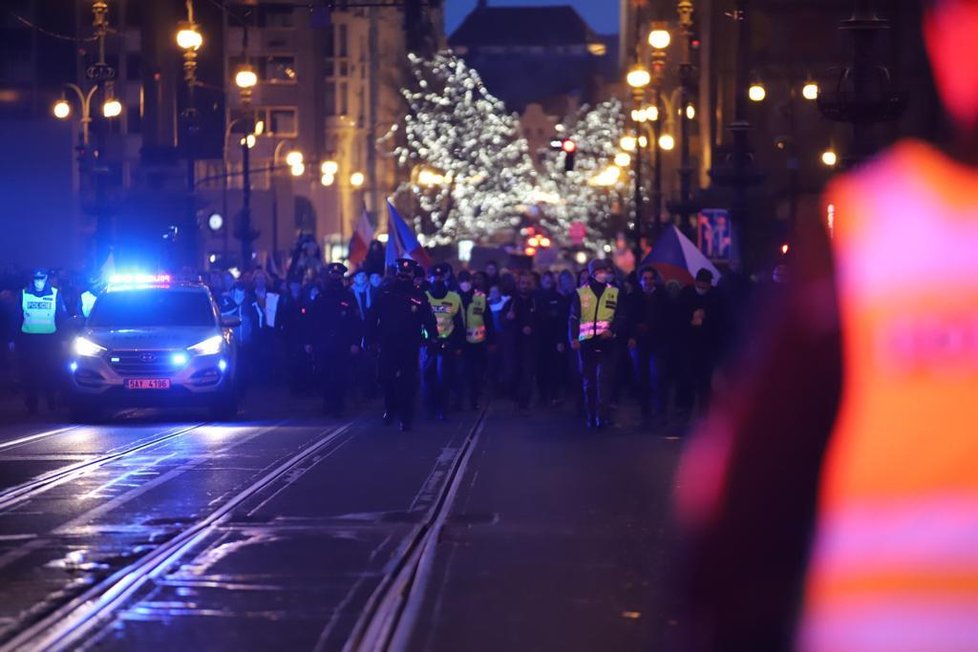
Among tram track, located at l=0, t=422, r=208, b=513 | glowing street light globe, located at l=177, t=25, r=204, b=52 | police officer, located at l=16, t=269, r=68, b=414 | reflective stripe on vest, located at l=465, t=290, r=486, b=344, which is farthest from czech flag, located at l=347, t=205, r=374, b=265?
tram track, located at l=0, t=422, r=208, b=513

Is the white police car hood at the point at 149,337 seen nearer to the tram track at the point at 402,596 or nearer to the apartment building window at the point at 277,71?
the tram track at the point at 402,596

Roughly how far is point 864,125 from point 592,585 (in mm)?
9526

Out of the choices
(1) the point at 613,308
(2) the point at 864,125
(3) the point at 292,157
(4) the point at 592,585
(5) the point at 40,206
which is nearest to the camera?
(4) the point at 592,585

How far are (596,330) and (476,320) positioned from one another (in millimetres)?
4100

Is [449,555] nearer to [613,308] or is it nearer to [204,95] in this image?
[613,308]

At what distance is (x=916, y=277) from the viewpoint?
9.91 ft

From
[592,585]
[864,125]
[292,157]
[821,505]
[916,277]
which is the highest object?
[292,157]

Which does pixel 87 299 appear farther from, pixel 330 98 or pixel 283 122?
pixel 330 98

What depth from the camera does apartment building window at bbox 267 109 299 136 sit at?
109750 mm

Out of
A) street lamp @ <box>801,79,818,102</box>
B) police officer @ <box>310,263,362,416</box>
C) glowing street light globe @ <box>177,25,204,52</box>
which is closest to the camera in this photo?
police officer @ <box>310,263,362,416</box>

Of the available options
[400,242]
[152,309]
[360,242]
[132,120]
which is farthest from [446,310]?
[132,120]

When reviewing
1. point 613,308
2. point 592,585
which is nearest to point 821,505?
point 592,585

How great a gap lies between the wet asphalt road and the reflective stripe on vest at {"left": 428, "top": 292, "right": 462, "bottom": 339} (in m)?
3.71

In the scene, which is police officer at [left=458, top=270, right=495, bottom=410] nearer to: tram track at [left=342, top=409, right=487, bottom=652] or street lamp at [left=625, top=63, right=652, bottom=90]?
tram track at [left=342, top=409, right=487, bottom=652]
